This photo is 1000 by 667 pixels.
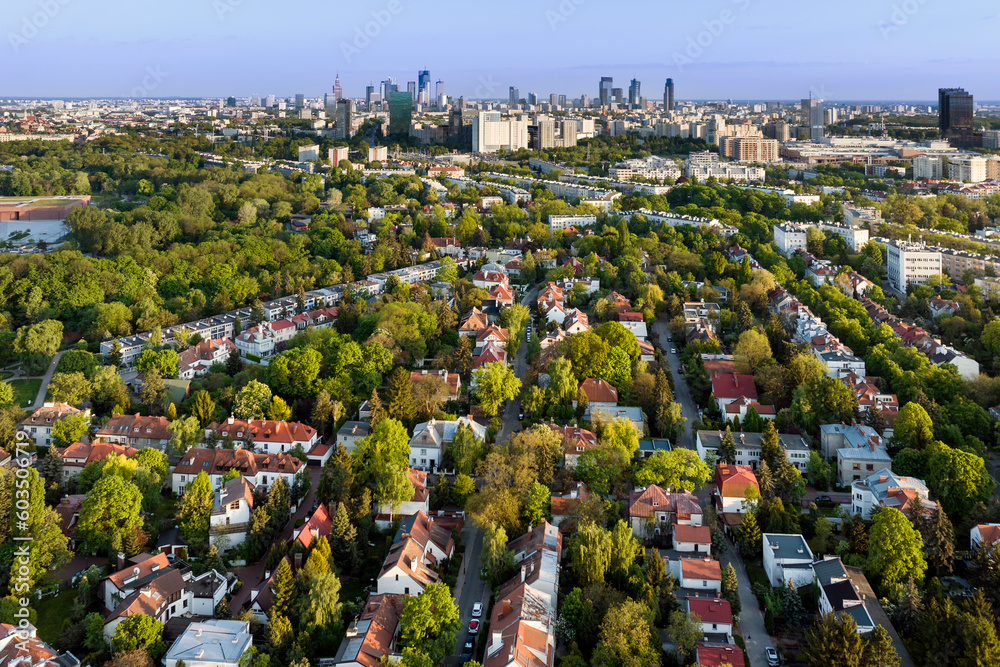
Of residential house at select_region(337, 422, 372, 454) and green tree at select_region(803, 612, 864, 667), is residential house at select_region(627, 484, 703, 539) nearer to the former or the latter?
green tree at select_region(803, 612, 864, 667)

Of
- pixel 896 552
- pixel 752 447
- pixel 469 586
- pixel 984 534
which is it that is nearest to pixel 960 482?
pixel 984 534

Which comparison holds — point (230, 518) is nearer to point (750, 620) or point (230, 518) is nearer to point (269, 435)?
point (269, 435)

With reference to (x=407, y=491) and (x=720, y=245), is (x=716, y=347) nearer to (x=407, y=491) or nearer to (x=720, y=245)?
(x=407, y=491)

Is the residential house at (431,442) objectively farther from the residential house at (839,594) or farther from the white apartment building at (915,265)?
the white apartment building at (915,265)

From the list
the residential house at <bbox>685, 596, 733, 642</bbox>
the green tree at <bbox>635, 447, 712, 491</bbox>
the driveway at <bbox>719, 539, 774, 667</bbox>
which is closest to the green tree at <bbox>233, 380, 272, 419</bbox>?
the green tree at <bbox>635, 447, 712, 491</bbox>

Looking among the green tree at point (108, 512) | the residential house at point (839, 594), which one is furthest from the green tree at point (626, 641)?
the green tree at point (108, 512)

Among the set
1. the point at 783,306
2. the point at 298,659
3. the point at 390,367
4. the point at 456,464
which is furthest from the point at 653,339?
the point at 298,659
